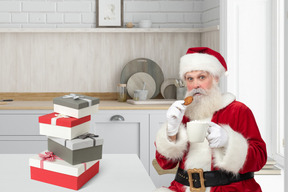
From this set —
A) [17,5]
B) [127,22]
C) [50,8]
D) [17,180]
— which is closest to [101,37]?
[127,22]

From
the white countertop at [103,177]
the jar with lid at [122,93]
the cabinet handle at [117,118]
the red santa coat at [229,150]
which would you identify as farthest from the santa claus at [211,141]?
the jar with lid at [122,93]

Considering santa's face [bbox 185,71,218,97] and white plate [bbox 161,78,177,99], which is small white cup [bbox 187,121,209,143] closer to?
santa's face [bbox 185,71,218,97]

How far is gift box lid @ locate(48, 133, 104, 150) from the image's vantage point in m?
1.35

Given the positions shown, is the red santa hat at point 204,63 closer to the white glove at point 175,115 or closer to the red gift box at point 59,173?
the white glove at point 175,115

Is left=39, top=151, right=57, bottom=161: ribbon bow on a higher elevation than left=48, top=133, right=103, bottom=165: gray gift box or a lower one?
lower

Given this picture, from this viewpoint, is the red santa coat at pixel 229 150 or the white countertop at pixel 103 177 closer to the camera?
the white countertop at pixel 103 177

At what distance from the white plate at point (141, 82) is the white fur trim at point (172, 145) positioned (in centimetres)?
220

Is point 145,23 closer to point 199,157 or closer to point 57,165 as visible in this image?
point 199,157

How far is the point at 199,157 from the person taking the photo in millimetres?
1598

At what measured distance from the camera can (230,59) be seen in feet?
10.2

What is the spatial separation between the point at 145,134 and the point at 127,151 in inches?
8.7

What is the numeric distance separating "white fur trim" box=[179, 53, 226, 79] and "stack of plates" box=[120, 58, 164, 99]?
2.09 meters

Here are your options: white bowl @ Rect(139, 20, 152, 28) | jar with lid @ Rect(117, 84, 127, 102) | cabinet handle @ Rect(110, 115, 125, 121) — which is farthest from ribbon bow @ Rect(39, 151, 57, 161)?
white bowl @ Rect(139, 20, 152, 28)

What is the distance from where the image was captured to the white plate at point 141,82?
12.6 feet
